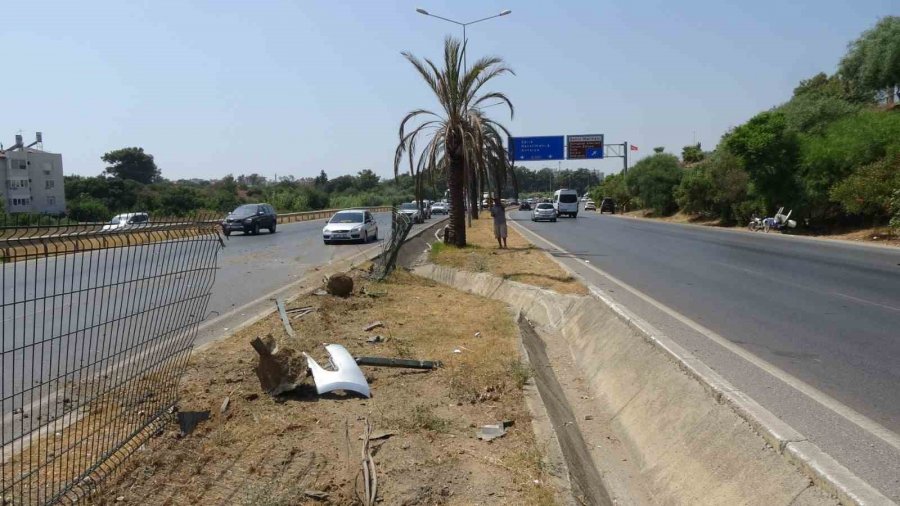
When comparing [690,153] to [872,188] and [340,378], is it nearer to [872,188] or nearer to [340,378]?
[872,188]

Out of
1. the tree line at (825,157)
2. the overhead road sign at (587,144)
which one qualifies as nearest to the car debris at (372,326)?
the tree line at (825,157)

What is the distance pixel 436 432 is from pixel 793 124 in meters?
38.4

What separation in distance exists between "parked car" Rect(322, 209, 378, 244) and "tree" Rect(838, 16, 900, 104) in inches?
1212

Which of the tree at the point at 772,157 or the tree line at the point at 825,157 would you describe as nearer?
the tree line at the point at 825,157

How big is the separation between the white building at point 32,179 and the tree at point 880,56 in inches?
1905

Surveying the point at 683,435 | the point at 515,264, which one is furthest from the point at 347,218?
the point at 683,435

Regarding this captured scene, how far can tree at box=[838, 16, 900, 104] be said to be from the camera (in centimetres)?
4238

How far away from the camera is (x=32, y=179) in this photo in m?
50.2

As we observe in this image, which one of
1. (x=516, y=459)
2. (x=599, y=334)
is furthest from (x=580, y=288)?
(x=516, y=459)

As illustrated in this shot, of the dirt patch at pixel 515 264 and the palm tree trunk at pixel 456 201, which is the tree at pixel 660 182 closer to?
the palm tree trunk at pixel 456 201

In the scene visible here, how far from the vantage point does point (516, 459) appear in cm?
552

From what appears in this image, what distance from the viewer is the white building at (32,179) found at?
4675cm

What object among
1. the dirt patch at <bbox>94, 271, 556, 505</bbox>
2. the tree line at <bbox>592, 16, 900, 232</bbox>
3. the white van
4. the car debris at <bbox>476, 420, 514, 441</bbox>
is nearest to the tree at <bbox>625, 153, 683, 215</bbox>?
the white van

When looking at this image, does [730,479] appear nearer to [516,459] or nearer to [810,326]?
[516,459]
